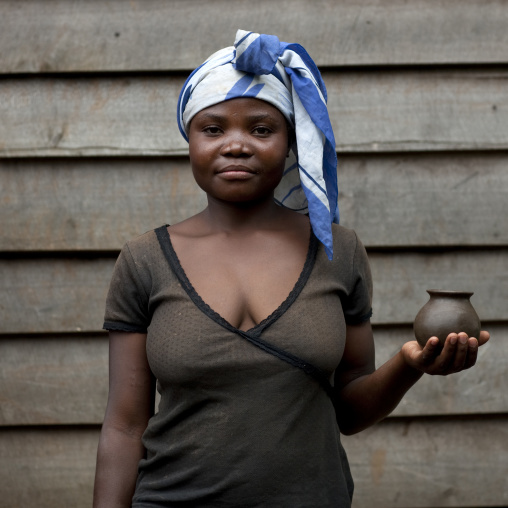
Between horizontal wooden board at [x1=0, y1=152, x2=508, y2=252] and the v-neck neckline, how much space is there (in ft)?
2.46

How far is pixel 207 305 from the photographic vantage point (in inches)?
60.6

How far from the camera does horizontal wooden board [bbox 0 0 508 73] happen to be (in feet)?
7.77

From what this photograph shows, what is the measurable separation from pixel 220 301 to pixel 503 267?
4.21ft

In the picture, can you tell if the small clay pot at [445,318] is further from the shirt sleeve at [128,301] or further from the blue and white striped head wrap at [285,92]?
the shirt sleeve at [128,301]

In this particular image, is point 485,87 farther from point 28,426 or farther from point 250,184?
point 28,426

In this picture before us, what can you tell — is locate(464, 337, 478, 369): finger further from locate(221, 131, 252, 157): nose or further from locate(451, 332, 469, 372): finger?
locate(221, 131, 252, 157): nose

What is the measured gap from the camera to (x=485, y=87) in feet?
7.93

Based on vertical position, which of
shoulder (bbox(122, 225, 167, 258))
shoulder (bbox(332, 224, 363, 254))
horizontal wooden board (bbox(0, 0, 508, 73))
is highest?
horizontal wooden board (bbox(0, 0, 508, 73))

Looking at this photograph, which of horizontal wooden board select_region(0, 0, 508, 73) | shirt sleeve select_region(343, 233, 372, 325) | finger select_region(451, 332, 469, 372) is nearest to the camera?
finger select_region(451, 332, 469, 372)

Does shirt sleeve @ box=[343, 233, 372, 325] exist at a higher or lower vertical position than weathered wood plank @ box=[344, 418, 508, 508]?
higher

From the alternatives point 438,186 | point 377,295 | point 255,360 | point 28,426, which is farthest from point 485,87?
point 28,426

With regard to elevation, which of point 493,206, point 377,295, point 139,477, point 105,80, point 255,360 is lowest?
point 139,477

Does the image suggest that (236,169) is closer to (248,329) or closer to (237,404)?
(248,329)

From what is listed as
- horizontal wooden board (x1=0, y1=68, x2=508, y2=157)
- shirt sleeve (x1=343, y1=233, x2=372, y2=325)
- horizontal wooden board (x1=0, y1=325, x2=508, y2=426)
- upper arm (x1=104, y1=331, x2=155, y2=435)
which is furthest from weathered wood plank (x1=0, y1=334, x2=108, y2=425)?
shirt sleeve (x1=343, y1=233, x2=372, y2=325)
